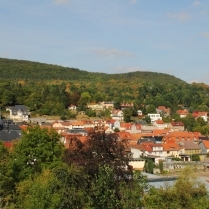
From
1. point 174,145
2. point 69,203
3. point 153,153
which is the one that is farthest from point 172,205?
point 174,145

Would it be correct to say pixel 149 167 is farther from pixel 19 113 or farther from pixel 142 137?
pixel 19 113

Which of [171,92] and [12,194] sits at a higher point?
[171,92]

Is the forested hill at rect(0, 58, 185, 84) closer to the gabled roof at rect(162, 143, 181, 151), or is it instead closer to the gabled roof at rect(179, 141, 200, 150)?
the gabled roof at rect(179, 141, 200, 150)

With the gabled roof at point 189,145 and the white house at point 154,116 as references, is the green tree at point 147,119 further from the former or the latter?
the gabled roof at point 189,145

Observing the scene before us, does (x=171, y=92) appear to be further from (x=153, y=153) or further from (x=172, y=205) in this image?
(x=172, y=205)

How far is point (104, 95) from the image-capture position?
93.6m

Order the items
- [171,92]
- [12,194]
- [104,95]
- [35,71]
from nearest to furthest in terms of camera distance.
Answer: [12,194], [104,95], [171,92], [35,71]

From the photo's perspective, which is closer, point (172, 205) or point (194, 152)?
point (172, 205)

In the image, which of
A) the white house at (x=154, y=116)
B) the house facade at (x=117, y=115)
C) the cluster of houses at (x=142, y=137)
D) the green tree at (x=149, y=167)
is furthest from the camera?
the white house at (x=154, y=116)

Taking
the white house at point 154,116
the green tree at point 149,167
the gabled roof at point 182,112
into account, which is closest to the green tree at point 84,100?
the white house at point 154,116

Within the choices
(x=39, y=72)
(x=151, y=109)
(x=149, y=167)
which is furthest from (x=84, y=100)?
(x=149, y=167)

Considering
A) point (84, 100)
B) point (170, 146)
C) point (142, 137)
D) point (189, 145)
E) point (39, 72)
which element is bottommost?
point (189, 145)

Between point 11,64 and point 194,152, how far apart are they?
262 ft

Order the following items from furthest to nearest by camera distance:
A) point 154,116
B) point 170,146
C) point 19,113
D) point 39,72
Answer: point 39,72 → point 154,116 → point 19,113 → point 170,146
